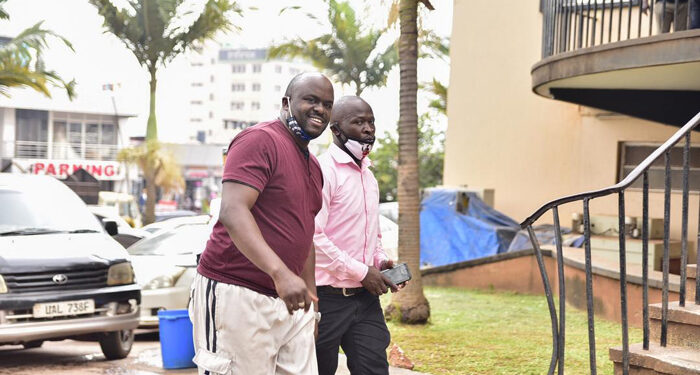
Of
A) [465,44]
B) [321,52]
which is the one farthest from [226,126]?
[465,44]

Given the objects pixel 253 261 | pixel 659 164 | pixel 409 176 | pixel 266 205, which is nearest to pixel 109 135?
pixel 659 164

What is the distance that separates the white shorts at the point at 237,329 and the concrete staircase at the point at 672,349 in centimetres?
231

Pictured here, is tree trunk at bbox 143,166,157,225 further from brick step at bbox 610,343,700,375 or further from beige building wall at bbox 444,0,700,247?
brick step at bbox 610,343,700,375

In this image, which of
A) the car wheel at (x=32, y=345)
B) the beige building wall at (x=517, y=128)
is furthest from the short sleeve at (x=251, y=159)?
the beige building wall at (x=517, y=128)

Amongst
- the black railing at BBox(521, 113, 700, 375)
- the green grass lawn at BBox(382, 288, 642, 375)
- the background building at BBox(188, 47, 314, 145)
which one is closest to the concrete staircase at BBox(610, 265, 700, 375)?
the black railing at BBox(521, 113, 700, 375)

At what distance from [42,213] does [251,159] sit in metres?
5.72

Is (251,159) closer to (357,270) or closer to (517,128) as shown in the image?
(357,270)

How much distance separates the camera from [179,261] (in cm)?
976

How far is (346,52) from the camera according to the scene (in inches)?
1221

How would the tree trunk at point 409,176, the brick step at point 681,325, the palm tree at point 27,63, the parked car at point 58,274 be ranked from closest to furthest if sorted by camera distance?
the brick step at point 681,325 → the parked car at point 58,274 → the tree trunk at point 409,176 → the palm tree at point 27,63

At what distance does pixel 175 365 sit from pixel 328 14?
23.5m

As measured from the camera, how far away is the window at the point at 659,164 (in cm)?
1318

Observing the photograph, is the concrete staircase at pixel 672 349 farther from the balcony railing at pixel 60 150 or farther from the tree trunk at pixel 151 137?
the balcony railing at pixel 60 150

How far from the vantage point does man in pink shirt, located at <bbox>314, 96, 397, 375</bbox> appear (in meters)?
4.74
